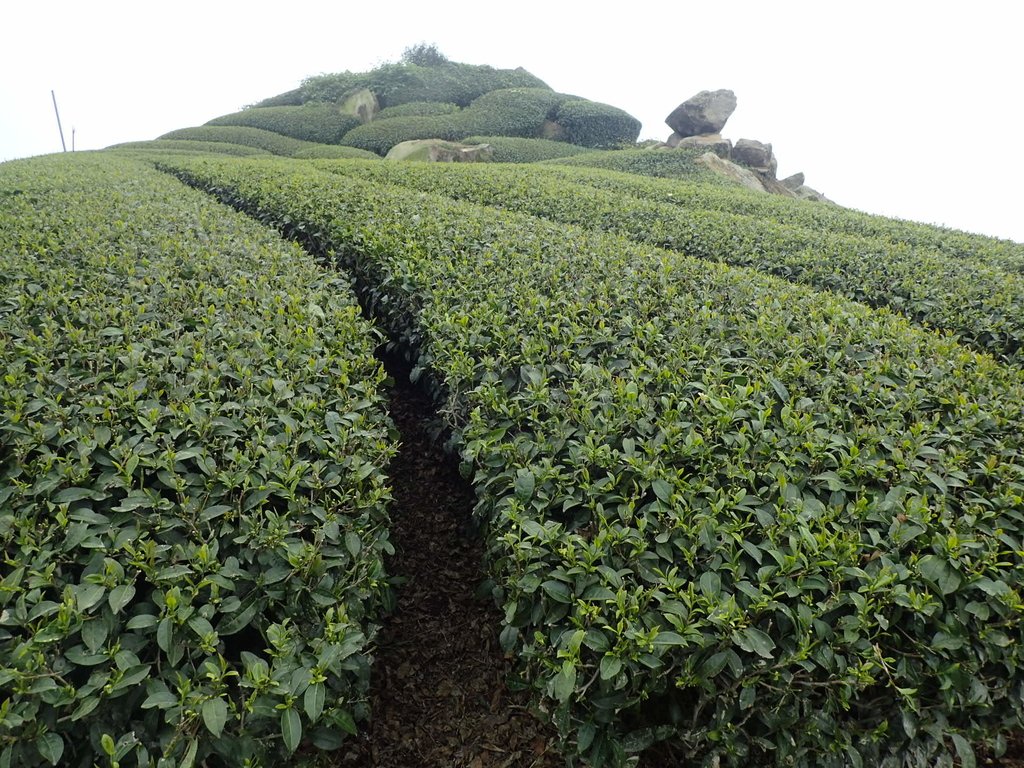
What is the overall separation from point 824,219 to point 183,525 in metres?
8.87

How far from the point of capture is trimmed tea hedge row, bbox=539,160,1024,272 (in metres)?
6.75

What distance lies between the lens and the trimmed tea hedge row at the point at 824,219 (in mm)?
6746

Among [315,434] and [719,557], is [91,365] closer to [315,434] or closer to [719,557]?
[315,434]

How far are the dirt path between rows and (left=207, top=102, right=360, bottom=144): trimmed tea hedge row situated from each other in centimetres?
2050

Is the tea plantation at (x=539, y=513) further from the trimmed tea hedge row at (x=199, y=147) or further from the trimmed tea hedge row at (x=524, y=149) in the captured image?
the trimmed tea hedge row at (x=199, y=147)

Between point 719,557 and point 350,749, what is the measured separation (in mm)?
1511

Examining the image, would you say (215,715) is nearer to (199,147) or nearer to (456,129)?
(199,147)

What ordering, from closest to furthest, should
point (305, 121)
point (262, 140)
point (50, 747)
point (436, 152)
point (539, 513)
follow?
point (50, 747), point (539, 513), point (436, 152), point (262, 140), point (305, 121)

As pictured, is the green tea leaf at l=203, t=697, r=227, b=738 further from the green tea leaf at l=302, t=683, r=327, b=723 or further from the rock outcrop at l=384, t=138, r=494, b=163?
the rock outcrop at l=384, t=138, r=494, b=163

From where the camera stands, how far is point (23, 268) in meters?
3.54

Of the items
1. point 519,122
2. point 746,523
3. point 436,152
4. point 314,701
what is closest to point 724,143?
point 519,122

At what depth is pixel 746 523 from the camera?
1.92 meters

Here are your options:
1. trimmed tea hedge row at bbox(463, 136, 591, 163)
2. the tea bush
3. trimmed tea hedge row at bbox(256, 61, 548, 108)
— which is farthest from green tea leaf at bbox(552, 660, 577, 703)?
trimmed tea hedge row at bbox(256, 61, 548, 108)

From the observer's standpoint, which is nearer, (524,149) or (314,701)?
(314,701)
